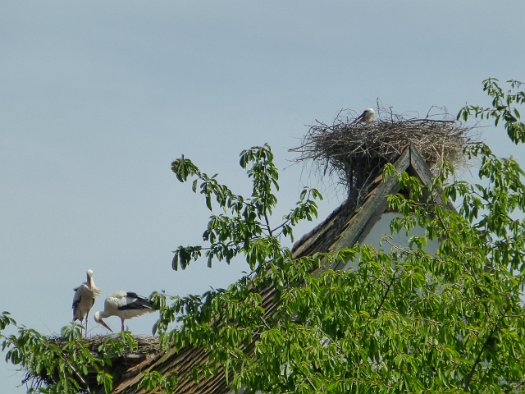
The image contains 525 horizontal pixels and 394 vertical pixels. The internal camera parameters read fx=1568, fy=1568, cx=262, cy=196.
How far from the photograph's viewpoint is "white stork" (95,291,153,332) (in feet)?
80.1

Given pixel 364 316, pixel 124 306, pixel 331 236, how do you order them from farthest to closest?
pixel 124 306, pixel 331 236, pixel 364 316

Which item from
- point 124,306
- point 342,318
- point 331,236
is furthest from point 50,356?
point 124,306

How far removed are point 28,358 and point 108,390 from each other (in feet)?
2.34

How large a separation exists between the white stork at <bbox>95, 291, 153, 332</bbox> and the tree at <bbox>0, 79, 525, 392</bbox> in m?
11.6

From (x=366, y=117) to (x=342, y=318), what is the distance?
693cm

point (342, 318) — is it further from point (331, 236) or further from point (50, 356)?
point (331, 236)

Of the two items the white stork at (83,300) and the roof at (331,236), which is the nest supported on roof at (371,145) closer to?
the roof at (331,236)

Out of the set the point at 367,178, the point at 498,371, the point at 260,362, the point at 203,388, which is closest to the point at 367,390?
the point at 260,362

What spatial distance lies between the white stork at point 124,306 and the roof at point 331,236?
257 inches

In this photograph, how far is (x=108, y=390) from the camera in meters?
12.0

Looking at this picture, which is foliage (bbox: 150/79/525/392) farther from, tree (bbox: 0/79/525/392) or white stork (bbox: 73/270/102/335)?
white stork (bbox: 73/270/102/335)

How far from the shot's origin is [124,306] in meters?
24.5

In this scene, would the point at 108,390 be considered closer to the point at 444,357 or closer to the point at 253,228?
the point at 253,228

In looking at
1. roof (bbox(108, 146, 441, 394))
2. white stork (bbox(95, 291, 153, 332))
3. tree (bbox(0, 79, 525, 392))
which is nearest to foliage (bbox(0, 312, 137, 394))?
tree (bbox(0, 79, 525, 392))
